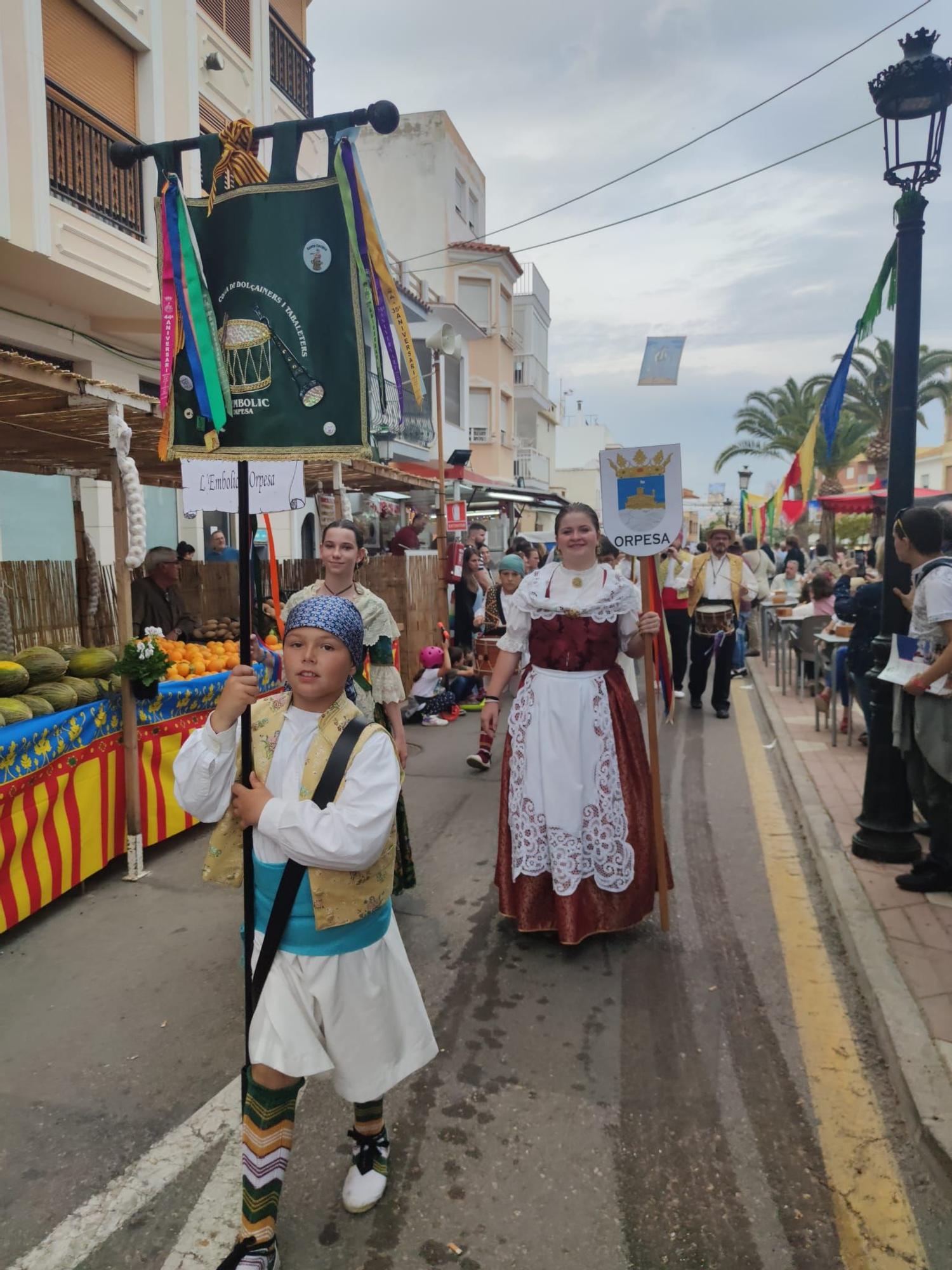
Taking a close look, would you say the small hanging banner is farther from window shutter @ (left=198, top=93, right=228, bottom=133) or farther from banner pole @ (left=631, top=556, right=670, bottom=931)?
window shutter @ (left=198, top=93, right=228, bottom=133)

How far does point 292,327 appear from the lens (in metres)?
2.39

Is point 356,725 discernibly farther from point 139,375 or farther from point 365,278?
point 139,375

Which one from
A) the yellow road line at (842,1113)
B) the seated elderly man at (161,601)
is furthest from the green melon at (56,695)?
the yellow road line at (842,1113)

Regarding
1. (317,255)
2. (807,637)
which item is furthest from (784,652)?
(317,255)

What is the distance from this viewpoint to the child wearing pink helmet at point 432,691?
31.7 feet

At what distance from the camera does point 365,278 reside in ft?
7.97

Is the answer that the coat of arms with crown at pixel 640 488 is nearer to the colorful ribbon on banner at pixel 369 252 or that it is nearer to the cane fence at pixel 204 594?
the colorful ribbon on banner at pixel 369 252

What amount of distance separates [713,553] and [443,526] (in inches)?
142

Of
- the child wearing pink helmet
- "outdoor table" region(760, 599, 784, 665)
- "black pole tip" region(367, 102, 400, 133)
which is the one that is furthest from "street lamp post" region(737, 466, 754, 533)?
"black pole tip" region(367, 102, 400, 133)

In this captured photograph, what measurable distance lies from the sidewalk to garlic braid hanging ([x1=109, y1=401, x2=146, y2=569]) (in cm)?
423

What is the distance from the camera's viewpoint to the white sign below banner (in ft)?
21.8

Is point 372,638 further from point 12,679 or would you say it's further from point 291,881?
point 291,881

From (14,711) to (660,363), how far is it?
4.23 metres

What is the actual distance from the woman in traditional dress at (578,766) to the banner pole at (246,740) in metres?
1.96
